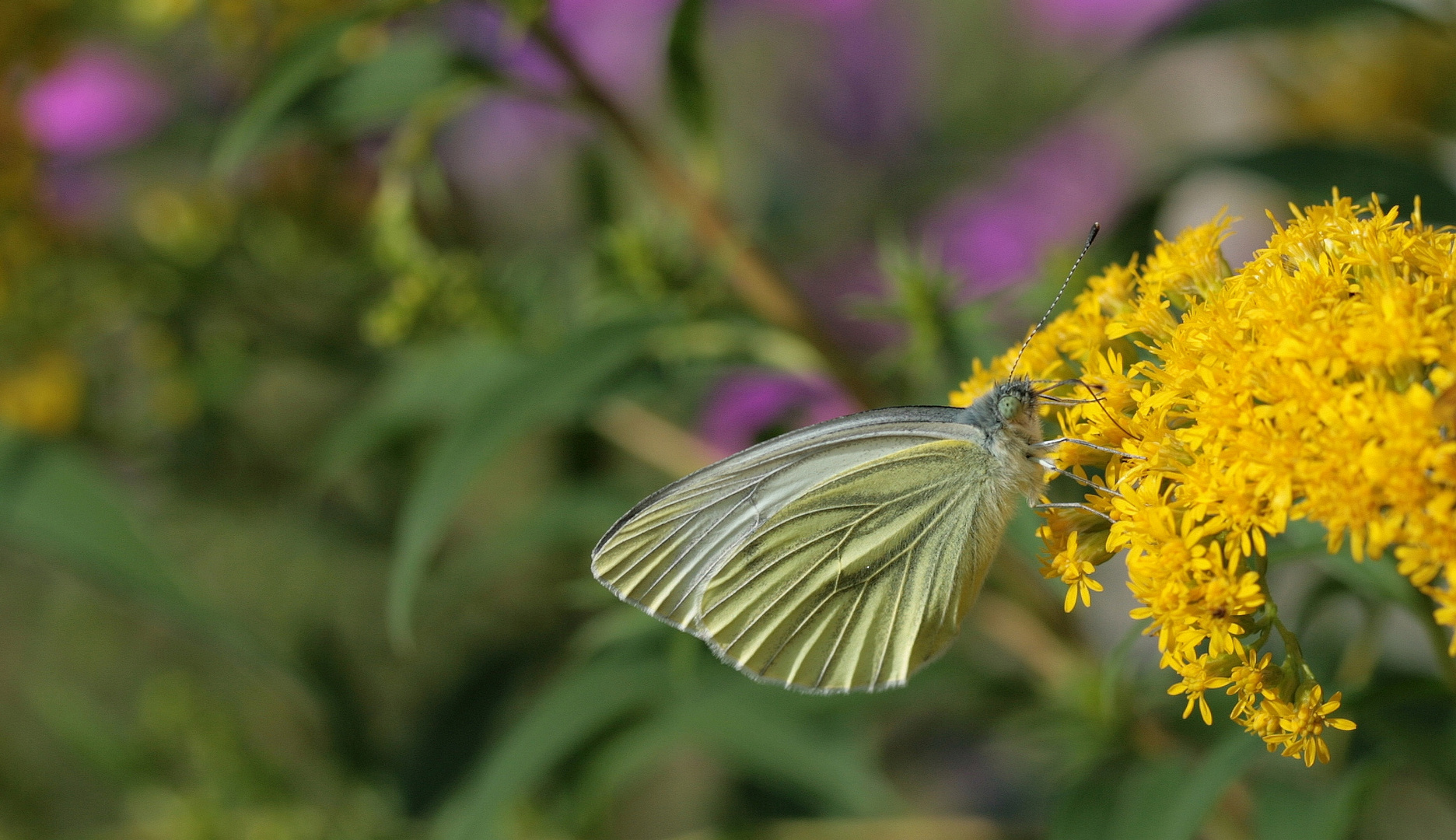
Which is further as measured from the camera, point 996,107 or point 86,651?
point 996,107

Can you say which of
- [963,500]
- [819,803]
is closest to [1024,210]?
[819,803]

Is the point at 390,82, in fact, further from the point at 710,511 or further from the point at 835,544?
the point at 835,544

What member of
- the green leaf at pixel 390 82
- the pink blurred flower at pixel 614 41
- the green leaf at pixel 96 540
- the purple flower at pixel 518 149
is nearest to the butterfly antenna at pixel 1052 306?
the green leaf at pixel 390 82

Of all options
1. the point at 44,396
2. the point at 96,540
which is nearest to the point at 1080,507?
the point at 96,540

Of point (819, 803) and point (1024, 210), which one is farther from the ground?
point (1024, 210)

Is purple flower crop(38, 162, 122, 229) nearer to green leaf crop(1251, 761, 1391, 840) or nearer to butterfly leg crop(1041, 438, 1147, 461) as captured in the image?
butterfly leg crop(1041, 438, 1147, 461)

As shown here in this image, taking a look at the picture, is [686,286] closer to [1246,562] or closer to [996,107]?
[1246,562]
